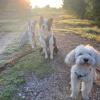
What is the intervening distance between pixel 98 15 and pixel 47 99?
21.1 metres

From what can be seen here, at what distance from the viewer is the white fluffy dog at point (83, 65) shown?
658 centimetres

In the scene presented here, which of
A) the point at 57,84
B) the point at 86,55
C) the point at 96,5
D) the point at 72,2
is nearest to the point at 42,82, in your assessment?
the point at 57,84

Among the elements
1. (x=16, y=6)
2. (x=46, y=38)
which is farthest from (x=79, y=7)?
(x=46, y=38)

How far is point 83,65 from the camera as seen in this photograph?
6887 mm

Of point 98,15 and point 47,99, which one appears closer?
point 47,99

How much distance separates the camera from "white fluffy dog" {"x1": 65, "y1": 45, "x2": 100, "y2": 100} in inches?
259

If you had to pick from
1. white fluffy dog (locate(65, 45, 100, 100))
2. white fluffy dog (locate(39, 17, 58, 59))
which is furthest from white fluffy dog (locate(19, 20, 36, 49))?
white fluffy dog (locate(65, 45, 100, 100))

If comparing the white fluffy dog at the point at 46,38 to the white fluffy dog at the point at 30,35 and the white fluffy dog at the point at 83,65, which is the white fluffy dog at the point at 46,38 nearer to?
the white fluffy dog at the point at 30,35

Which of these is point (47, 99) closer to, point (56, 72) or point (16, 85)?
point (16, 85)

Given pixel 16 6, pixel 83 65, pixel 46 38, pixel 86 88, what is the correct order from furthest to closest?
pixel 16 6
pixel 46 38
pixel 86 88
pixel 83 65

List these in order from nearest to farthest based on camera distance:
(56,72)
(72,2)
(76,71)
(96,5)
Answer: (76,71) < (56,72) < (96,5) < (72,2)

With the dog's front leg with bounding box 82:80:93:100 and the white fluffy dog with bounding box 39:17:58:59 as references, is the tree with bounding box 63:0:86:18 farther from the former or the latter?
the dog's front leg with bounding box 82:80:93:100

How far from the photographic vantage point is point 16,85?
814 cm

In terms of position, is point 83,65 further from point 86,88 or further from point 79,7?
point 79,7
